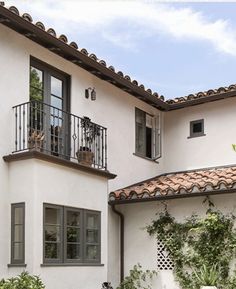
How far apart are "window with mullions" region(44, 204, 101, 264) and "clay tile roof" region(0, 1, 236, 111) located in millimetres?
3834

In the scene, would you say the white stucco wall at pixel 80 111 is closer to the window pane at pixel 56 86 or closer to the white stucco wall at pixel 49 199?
the white stucco wall at pixel 49 199

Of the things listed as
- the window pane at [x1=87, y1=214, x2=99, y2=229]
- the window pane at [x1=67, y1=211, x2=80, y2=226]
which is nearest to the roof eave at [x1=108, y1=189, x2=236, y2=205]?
the window pane at [x1=87, y1=214, x2=99, y2=229]

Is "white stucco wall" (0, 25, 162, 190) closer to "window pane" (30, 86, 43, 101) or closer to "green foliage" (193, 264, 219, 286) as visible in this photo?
"window pane" (30, 86, 43, 101)

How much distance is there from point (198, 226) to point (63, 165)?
420 cm

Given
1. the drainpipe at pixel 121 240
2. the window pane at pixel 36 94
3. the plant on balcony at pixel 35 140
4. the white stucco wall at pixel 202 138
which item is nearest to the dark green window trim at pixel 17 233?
the plant on balcony at pixel 35 140

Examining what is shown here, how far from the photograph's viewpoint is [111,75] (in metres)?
15.5

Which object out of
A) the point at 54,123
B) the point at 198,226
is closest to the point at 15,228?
the point at 54,123

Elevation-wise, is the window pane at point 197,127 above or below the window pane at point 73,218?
above

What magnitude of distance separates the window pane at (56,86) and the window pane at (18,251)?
13.3 feet

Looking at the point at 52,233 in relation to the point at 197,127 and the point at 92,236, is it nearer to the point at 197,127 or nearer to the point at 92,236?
the point at 92,236

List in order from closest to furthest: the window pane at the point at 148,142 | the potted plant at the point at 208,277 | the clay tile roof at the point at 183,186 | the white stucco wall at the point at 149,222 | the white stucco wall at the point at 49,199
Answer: the white stucco wall at the point at 49,199
the potted plant at the point at 208,277
the clay tile roof at the point at 183,186
the white stucco wall at the point at 149,222
the window pane at the point at 148,142

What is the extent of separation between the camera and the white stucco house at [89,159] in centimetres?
1204

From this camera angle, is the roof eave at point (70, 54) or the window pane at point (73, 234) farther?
the window pane at point (73, 234)

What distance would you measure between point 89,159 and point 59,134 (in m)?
0.95
